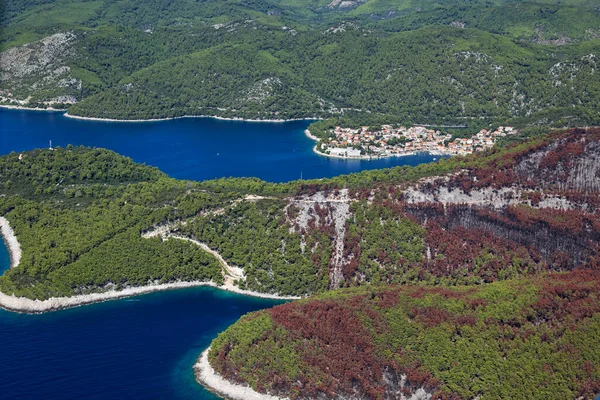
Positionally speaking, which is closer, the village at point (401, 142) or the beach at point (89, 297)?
the beach at point (89, 297)

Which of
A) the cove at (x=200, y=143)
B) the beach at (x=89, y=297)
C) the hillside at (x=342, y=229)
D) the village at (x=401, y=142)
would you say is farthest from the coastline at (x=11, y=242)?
the village at (x=401, y=142)

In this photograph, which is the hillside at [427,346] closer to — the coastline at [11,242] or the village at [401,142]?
the coastline at [11,242]

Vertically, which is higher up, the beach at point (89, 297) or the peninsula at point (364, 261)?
the peninsula at point (364, 261)

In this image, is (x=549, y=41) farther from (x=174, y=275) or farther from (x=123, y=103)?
(x=174, y=275)

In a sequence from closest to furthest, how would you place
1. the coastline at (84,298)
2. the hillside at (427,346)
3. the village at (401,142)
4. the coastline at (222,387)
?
the hillside at (427,346) → the coastline at (222,387) → the coastline at (84,298) → the village at (401,142)

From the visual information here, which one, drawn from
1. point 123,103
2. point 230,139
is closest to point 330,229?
point 230,139

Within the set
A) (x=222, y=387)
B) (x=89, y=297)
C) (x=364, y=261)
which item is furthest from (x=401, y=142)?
(x=222, y=387)

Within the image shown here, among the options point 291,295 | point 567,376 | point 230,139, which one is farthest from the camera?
point 230,139
